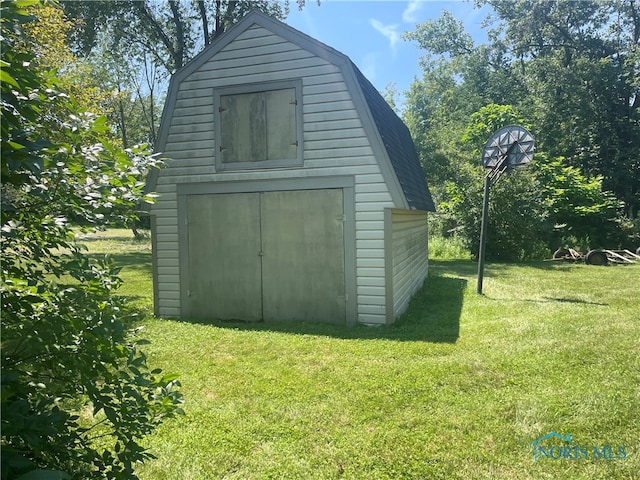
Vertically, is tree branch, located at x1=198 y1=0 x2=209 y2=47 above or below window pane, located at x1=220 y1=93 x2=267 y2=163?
above

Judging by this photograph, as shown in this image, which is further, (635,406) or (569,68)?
(569,68)

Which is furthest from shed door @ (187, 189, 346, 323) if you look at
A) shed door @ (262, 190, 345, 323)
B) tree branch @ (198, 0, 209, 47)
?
tree branch @ (198, 0, 209, 47)

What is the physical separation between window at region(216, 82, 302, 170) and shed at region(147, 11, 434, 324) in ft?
0.06

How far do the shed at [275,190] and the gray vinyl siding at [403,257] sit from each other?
55 millimetres

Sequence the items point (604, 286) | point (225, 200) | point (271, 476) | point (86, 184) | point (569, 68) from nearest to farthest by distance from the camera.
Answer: point (86, 184) → point (271, 476) → point (225, 200) → point (604, 286) → point (569, 68)

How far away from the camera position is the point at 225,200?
734 cm

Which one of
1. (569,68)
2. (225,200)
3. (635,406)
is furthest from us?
(569,68)

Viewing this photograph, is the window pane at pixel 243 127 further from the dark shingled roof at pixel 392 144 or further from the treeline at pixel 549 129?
the treeline at pixel 549 129

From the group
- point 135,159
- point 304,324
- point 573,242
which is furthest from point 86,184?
point 573,242

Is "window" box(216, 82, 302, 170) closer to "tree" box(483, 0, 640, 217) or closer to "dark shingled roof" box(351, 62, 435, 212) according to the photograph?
"dark shingled roof" box(351, 62, 435, 212)

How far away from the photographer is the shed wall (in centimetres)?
661

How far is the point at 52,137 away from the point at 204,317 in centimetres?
586

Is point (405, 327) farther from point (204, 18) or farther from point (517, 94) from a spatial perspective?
point (517, 94)

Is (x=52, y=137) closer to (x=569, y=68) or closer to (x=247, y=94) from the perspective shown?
(x=247, y=94)
